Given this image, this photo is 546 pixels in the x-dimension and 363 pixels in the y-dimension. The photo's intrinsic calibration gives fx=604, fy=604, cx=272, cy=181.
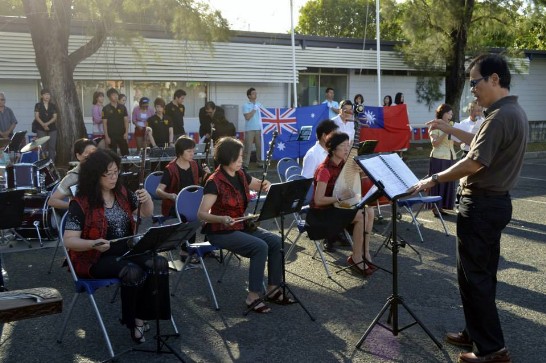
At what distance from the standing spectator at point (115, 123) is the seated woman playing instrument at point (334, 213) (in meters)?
7.70

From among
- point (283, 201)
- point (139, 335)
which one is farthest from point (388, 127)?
point (139, 335)

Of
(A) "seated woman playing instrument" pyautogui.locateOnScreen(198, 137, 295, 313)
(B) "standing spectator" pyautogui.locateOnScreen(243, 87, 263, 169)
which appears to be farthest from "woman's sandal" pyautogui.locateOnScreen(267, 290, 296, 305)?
(B) "standing spectator" pyautogui.locateOnScreen(243, 87, 263, 169)

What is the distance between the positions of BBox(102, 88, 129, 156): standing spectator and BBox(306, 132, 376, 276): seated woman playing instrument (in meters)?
7.70

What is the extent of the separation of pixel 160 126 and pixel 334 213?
7925 mm

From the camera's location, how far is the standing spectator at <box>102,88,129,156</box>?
514 inches

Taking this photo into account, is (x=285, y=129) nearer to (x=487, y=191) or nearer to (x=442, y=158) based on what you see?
(x=442, y=158)

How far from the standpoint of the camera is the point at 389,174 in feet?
14.9

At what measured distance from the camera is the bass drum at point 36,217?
7.40m

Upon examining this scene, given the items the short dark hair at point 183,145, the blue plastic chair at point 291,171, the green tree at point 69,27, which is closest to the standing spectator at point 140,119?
the green tree at point 69,27

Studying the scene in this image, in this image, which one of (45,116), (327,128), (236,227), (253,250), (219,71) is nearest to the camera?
(253,250)

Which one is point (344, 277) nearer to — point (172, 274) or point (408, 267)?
point (408, 267)

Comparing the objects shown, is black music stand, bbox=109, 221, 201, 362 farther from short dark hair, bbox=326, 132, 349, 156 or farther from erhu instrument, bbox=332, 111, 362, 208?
short dark hair, bbox=326, 132, 349, 156

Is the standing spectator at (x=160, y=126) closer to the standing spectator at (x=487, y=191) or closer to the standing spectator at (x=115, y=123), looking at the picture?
the standing spectator at (x=115, y=123)

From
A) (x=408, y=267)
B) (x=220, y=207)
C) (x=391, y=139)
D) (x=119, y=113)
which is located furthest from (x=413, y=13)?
(x=220, y=207)
